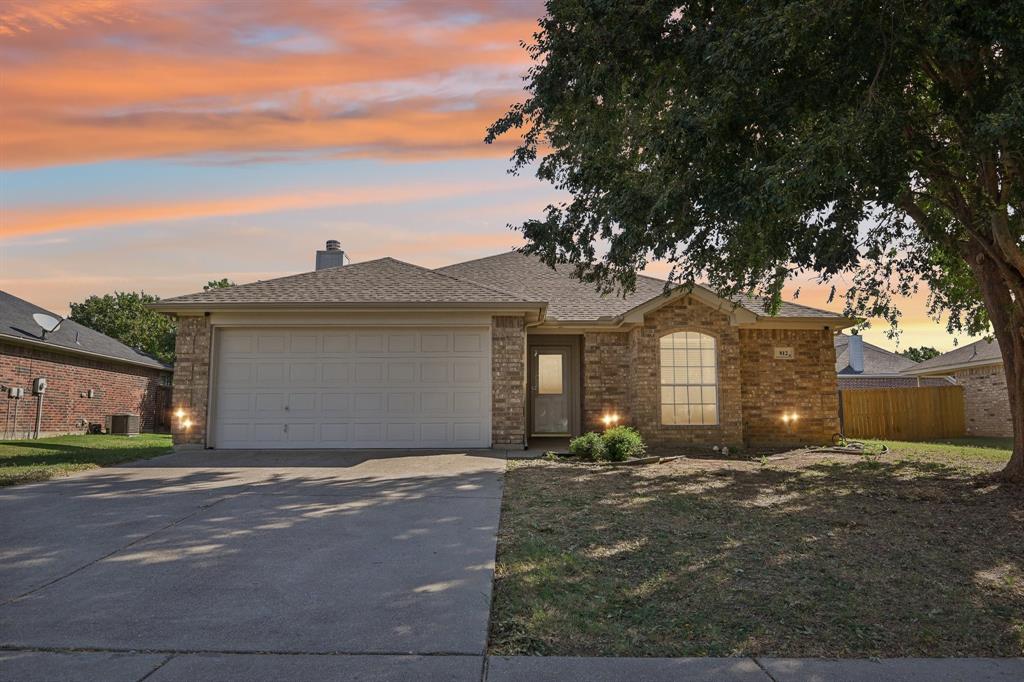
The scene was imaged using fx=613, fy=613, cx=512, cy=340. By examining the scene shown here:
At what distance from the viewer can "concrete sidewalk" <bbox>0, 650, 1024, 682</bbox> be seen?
10.0 ft

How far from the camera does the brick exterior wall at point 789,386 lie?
14.2 meters

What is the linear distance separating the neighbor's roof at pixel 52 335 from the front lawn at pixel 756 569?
623 inches

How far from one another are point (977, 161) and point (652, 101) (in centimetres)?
437

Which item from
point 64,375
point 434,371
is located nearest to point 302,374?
point 434,371

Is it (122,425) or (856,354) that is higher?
(856,354)

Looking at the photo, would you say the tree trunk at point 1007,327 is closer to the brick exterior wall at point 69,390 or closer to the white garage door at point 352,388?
the white garage door at point 352,388

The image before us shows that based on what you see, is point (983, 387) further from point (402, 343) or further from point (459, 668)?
point (459, 668)

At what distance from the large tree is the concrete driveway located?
Result: 14.9ft

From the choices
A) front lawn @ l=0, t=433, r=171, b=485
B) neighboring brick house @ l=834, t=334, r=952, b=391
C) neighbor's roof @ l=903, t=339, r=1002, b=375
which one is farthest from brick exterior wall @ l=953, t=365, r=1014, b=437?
front lawn @ l=0, t=433, r=171, b=485

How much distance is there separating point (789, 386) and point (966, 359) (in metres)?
13.0

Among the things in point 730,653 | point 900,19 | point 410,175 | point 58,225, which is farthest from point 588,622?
point 58,225

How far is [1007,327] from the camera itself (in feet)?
31.7

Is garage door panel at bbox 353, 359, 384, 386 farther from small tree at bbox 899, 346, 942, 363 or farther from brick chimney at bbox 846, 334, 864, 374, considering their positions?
small tree at bbox 899, 346, 942, 363

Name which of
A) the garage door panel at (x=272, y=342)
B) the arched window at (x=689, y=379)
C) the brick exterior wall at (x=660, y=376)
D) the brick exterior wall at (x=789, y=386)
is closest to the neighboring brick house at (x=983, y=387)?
the brick exterior wall at (x=789, y=386)
